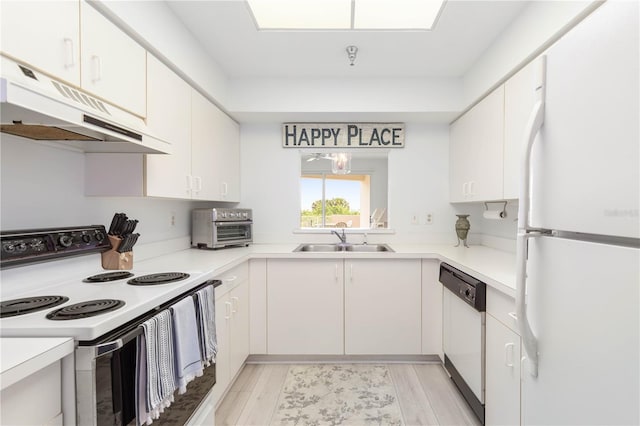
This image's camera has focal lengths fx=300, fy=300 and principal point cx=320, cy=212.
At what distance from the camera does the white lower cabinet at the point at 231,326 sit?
1.85 meters

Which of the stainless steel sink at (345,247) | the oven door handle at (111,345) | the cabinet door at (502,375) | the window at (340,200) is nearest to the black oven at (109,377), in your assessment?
the oven door handle at (111,345)

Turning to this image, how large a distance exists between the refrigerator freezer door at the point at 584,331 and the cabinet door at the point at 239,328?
1.69m

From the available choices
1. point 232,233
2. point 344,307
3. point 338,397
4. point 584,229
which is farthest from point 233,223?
point 584,229

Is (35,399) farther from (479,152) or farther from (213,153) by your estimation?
(479,152)

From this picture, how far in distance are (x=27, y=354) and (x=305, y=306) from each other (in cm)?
184

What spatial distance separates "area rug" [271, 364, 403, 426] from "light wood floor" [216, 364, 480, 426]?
2.4 inches

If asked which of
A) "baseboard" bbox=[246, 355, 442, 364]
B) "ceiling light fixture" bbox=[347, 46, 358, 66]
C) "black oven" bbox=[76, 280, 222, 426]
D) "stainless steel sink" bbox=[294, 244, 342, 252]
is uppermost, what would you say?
"ceiling light fixture" bbox=[347, 46, 358, 66]

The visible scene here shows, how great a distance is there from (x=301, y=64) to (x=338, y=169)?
1122 millimetres

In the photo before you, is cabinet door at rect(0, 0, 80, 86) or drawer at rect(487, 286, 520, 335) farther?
drawer at rect(487, 286, 520, 335)

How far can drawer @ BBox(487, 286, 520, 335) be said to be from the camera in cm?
140

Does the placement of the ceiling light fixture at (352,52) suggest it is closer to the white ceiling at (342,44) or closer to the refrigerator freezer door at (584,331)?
the white ceiling at (342,44)

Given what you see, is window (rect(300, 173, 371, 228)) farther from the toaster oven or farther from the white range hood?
the white range hood

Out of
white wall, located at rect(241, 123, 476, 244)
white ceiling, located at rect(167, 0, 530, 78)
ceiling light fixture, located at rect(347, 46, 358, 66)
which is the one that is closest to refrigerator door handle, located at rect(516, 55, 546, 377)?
white ceiling, located at rect(167, 0, 530, 78)

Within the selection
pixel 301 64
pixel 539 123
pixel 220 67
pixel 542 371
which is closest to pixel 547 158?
pixel 539 123
